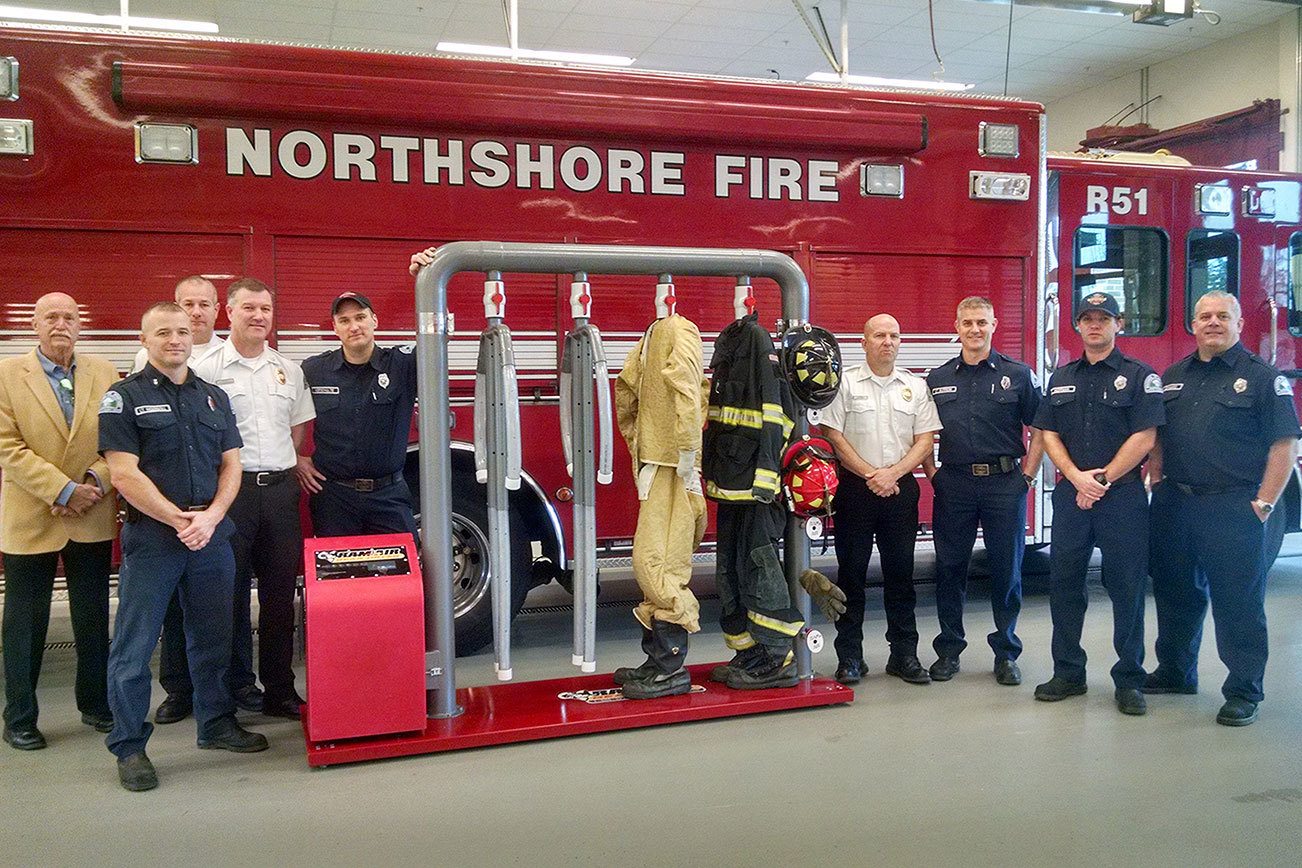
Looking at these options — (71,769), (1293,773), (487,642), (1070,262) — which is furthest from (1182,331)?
(71,769)

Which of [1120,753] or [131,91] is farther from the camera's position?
[131,91]

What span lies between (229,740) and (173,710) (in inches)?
22.9

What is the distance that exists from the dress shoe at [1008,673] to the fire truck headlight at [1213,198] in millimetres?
3800

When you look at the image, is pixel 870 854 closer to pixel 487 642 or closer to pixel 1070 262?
pixel 487 642

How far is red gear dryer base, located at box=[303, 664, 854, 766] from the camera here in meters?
3.95

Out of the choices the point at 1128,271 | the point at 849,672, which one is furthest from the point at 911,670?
the point at 1128,271

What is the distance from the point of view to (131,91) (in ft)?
14.8

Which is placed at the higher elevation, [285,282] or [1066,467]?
[285,282]

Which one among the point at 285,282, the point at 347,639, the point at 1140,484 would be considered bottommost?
the point at 347,639

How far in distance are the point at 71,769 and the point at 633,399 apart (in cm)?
266

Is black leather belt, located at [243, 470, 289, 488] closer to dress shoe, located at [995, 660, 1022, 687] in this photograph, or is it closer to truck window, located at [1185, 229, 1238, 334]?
dress shoe, located at [995, 660, 1022, 687]

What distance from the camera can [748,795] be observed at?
3590 mm

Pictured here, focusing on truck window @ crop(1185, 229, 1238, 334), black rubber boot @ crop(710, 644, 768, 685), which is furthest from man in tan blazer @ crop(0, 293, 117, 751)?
truck window @ crop(1185, 229, 1238, 334)

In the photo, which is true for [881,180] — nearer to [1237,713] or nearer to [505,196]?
[505,196]
